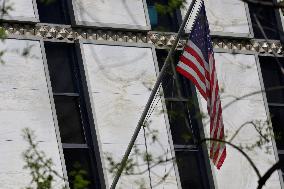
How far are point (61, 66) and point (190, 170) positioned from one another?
3.63 meters

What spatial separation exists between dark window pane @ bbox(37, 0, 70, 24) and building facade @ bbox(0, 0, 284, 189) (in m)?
0.03

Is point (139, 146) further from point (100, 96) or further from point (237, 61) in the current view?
point (237, 61)

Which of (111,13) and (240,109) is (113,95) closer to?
(111,13)

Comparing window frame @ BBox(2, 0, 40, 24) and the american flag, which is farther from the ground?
window frame @ BBox(2, 0, 40, 24)

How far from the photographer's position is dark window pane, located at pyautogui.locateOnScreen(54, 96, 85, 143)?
25.8 m

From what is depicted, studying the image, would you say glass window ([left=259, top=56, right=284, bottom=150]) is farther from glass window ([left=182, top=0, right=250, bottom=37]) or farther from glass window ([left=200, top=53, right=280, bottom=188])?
glass window ([left=182, top=0, right=250, bottom=37])

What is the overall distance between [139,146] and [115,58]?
2058 mm

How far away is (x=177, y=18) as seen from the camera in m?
28.7

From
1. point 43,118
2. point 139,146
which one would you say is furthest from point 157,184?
point 43,118

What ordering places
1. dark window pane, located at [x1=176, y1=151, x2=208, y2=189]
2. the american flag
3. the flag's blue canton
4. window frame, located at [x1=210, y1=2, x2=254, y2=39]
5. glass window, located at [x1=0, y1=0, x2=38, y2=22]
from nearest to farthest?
the american flag
the flag's blue canton
glass window, located at [x1=0, y1=0, x2=38, y2=22]
dark window pane, located at [x1=176, y1=151, x2=208, y2=189]
window frame, located at [x1=210, y1=2, x2=254, y2=39]

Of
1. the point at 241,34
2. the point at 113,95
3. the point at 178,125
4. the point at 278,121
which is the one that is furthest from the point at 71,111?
the point at 278,121

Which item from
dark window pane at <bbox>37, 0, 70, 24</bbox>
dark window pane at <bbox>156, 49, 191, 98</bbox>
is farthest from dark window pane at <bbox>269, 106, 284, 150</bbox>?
dark window pane at <bbox>37, 0, 70, 24</bbox>

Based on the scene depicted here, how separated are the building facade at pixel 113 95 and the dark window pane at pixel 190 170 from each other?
25 millimetres

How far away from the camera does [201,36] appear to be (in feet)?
81.3
